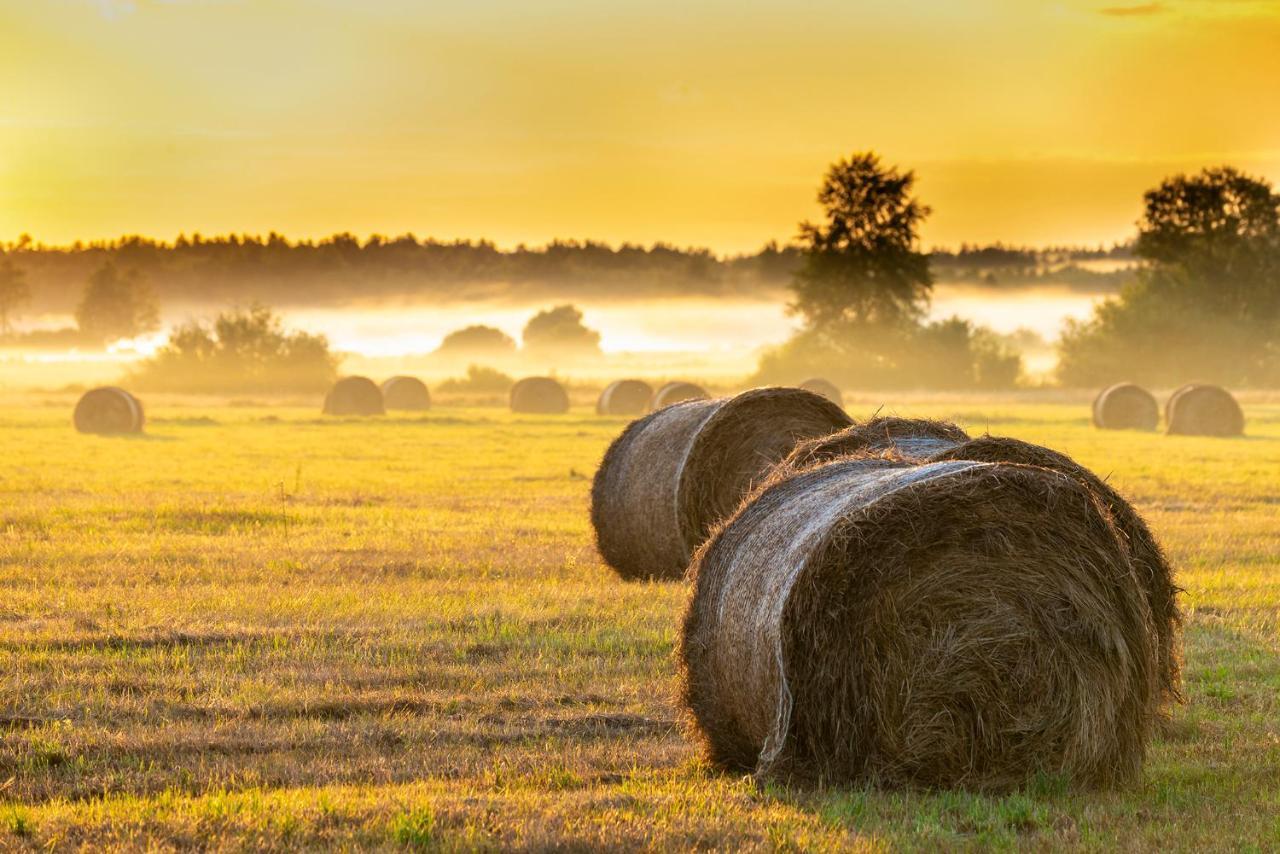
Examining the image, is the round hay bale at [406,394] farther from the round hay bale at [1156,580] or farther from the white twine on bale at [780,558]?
the white twine on bale at [780,558]

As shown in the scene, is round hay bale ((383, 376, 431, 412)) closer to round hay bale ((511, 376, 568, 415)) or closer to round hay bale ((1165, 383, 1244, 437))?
round hay bale ((511, 376, 568, 415))

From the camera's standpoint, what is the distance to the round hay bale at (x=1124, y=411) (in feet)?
159

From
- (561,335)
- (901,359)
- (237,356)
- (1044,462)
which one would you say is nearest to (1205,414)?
(1044,462)

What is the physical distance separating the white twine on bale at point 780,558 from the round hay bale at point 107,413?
38.0 metres

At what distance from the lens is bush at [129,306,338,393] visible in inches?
3354

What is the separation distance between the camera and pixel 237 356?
8631 cm

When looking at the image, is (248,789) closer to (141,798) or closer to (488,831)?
(141,798)

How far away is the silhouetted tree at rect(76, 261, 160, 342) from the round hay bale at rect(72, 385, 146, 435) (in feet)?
344

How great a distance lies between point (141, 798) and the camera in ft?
26.8

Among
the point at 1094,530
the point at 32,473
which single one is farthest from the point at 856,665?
the point at 32,473

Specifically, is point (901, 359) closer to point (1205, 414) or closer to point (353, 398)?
point (353, 398)

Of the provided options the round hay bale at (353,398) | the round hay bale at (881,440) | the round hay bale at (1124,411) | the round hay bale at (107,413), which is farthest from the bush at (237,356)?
the round hay bale at (881,440)

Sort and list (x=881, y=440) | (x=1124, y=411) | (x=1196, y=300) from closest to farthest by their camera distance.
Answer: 1. (x=881, y=440)
2. (x=1124, y=411)
3. (x=1196, y=300)

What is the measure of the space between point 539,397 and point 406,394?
5933 millimetres
